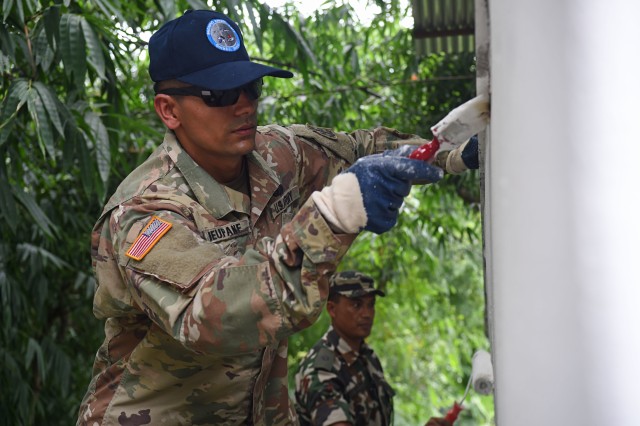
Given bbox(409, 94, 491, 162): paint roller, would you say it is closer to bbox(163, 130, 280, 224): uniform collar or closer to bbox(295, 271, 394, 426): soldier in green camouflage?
bbox(163, 130, 280, 224): uniform collar

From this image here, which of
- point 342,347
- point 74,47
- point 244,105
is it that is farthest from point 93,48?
point 342,347

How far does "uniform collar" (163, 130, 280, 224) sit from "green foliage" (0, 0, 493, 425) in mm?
1156

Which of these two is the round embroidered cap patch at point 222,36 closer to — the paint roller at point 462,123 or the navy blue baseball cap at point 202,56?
the navy blue baseball cap at point 202,56

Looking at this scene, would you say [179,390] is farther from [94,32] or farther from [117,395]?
[94,32]

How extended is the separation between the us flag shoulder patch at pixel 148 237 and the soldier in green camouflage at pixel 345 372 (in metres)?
2.34

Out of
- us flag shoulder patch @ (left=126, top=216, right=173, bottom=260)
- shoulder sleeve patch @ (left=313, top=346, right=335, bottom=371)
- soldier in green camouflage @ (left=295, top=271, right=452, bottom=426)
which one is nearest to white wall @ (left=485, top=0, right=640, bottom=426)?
us flag shoulder patch @ (left=126, top=216, right=173, bottom=260)

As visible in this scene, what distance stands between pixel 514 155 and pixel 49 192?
4.07 m

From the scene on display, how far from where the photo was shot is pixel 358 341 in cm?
449

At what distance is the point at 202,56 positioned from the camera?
211 cm

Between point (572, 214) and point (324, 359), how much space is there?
3336 mm

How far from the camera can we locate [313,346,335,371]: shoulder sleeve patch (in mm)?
4230

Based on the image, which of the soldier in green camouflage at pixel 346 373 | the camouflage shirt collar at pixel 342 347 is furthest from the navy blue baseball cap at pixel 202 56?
the camouflage shirt collar at pixel 342 347

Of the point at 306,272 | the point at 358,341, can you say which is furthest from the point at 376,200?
the point at 358,341

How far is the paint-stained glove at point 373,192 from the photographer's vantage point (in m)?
1.52
